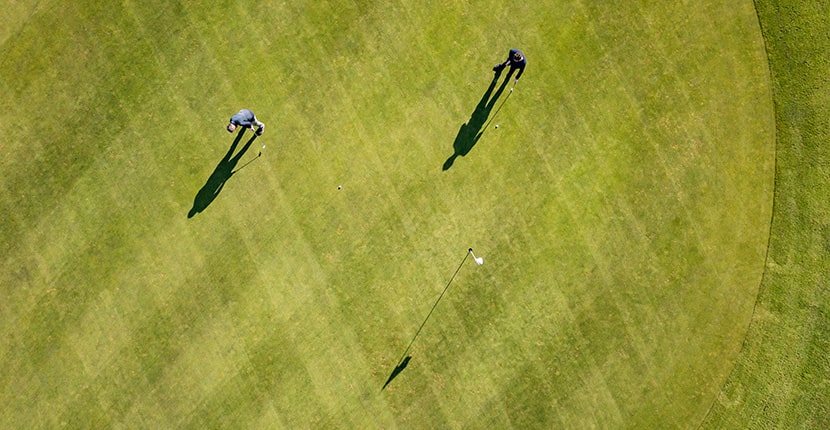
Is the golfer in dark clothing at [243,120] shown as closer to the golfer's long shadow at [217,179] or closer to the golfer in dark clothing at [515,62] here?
the golfer's long shadow at [217,179]

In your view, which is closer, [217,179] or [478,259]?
[478,259]

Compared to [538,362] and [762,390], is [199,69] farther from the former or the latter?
[762,390]

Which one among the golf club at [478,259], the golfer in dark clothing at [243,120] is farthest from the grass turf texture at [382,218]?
the golfer in dark clothing at [243,120]

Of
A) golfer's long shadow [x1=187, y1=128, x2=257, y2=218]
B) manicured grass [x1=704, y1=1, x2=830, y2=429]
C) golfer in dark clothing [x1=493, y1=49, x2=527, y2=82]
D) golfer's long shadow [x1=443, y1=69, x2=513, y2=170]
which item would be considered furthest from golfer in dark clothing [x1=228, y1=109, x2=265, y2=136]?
manicured grass [x1=704, y1=1, x2=830, y2=429]

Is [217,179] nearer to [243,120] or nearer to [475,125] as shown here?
[243,120]

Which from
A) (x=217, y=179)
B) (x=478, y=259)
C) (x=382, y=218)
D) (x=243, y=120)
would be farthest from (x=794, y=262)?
(x=217, y=179)

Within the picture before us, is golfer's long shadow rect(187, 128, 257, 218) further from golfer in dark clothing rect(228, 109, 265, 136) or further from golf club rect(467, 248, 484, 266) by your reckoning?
golf club rect(467, 248, 484, 266)

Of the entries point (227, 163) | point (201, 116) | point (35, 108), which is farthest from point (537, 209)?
point (35, 108)
